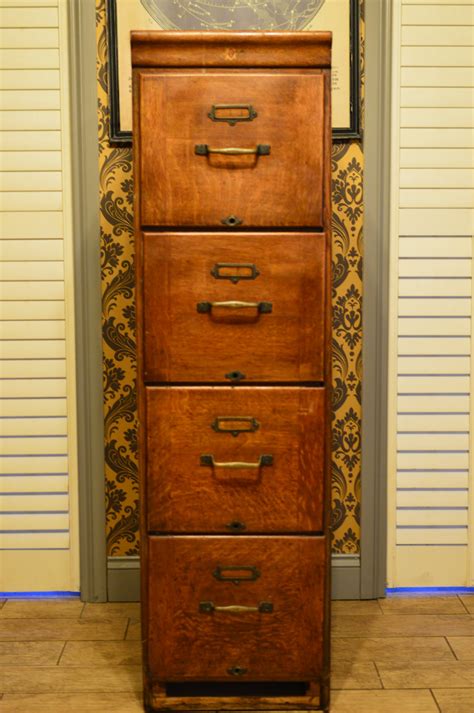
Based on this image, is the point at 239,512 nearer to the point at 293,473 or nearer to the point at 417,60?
the point at 293,473

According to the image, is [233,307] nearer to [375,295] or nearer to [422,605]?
[375,295]

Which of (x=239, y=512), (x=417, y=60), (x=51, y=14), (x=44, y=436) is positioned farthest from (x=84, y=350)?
(x=417, y=60)

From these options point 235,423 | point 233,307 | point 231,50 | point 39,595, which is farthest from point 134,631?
point 231,50

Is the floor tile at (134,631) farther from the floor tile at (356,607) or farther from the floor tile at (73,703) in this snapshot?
the floor tile at (356,607)

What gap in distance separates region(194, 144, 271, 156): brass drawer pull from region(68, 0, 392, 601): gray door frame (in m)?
0.72

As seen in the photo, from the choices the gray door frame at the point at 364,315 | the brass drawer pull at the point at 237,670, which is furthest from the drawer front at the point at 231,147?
the brass drawer pull at the point at 237,670

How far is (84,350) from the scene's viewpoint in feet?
7.70

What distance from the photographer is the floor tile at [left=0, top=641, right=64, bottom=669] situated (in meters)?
2.05

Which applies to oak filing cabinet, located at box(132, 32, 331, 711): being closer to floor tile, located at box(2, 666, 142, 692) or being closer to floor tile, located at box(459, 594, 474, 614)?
floor tile, located at box(2, 666, 142, 692)

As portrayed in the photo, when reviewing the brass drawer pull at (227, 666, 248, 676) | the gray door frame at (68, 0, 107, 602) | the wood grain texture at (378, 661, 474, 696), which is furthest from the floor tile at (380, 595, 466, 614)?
the gray door frame at (68, 0, 107, 602)

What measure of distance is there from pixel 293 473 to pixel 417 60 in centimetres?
139

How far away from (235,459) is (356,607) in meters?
0.93

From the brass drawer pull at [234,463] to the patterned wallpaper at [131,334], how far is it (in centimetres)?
67

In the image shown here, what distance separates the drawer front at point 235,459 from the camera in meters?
1.75
